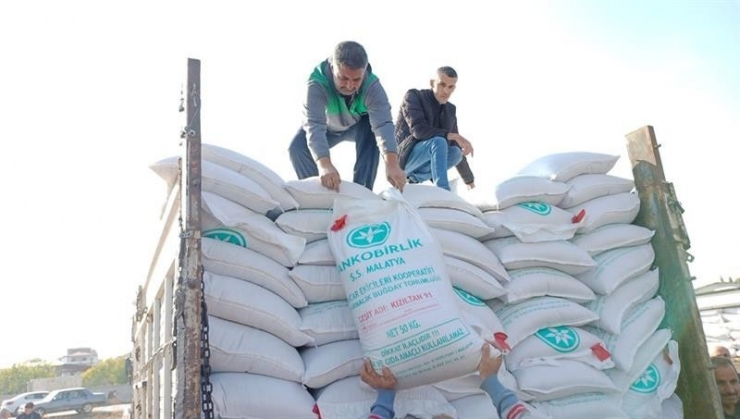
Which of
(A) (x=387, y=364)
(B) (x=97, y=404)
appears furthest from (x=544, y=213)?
(B) (x=97, y=404)

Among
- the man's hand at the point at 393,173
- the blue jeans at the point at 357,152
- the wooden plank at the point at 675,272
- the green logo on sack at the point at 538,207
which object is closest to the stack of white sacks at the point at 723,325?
the wooden plank at the point at 675,272

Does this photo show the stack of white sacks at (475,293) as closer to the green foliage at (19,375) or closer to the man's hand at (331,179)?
the man's hand at (331,179)

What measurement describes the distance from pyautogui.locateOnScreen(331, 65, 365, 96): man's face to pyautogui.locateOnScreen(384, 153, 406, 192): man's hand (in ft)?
1.20

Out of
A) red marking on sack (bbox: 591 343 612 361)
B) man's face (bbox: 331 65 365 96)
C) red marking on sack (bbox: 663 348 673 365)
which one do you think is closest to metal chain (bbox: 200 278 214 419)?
man's face (bbox: 331 65 365 96)

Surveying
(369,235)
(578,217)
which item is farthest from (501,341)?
(578,217)

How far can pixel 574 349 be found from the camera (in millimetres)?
2453

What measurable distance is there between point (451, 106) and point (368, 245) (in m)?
1.99

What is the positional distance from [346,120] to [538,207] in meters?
1.10

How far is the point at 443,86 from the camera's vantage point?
365 centimetres

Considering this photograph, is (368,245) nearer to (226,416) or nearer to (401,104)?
(226,416)

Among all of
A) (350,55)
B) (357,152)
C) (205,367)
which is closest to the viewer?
(205,367)

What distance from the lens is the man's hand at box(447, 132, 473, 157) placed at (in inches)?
144

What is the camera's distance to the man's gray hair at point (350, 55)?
251cm

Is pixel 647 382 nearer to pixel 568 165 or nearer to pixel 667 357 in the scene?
pixel 667 357
